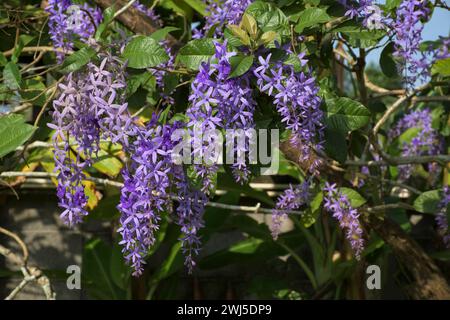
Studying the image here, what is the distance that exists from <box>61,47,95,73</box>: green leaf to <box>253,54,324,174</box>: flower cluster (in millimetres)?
398

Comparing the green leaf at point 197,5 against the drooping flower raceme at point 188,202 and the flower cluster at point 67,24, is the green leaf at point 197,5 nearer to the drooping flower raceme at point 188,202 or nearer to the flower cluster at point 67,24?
the flower cluster at point 67,24

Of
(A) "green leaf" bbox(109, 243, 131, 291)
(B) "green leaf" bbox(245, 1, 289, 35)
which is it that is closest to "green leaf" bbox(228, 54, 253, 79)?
(B) "green leaf" bbox(245, 1, 289, 35)

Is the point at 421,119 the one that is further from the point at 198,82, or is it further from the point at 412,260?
the point at 198,82

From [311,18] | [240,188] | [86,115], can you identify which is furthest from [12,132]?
[240,188]

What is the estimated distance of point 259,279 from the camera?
12.3ft

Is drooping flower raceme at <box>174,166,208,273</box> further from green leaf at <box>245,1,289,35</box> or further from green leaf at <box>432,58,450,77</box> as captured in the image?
green leaf at <box>432,58,450,77</box>

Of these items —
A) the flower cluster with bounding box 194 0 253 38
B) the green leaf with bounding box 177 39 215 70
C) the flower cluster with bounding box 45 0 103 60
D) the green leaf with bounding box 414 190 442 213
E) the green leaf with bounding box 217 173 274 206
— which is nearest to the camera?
the green leaf with bounding box 177 39 215 70

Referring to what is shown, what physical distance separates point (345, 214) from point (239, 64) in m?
0.90

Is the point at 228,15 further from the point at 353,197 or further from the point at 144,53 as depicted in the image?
the point at 353,197

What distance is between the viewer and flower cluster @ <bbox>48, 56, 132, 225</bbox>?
1.57 metres

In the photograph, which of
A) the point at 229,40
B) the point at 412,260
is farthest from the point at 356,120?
the point at 412,260

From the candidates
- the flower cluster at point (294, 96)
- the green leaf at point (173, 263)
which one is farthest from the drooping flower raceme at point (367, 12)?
the green leaf at point (173, 263)

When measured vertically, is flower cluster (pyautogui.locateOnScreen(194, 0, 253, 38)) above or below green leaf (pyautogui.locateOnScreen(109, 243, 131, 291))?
above

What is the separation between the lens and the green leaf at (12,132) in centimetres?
162
